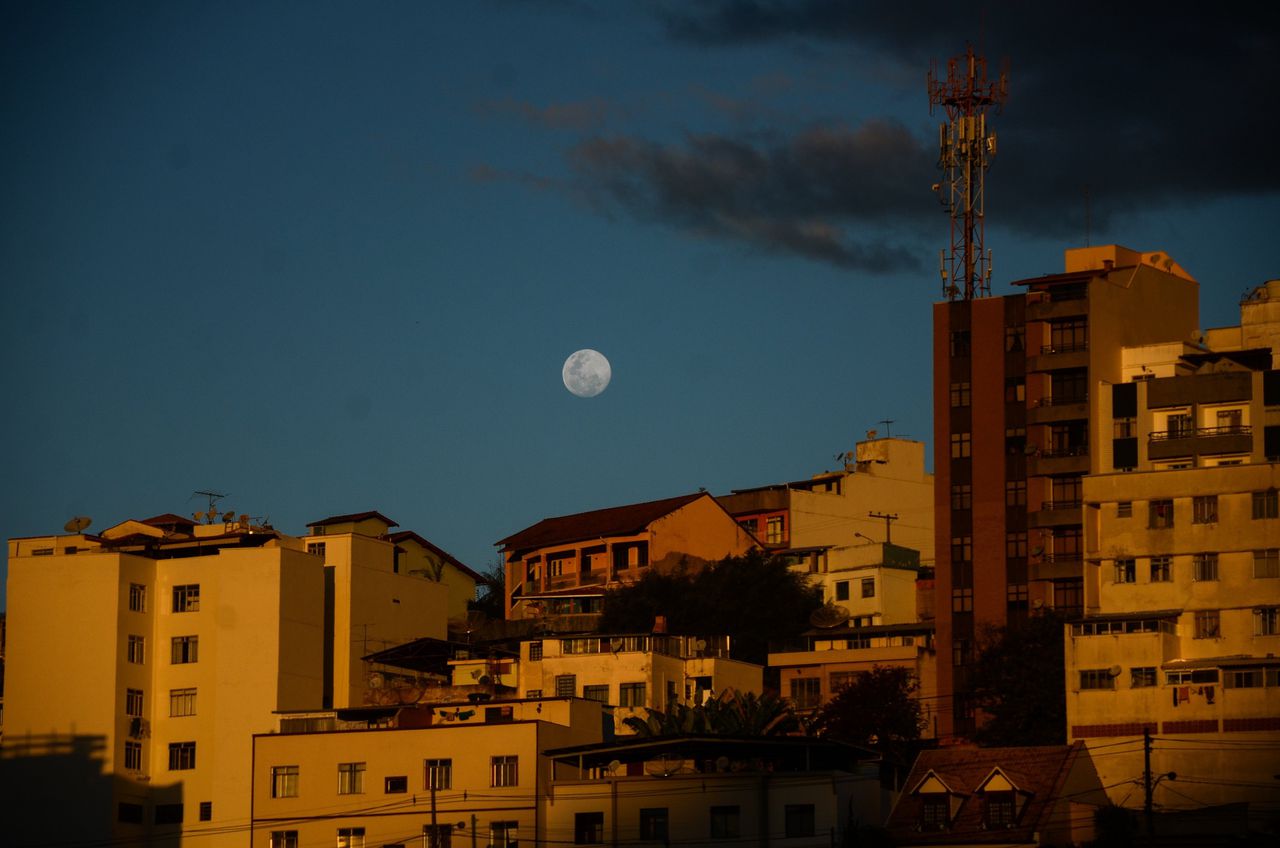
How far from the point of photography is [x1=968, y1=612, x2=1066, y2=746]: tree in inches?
3361

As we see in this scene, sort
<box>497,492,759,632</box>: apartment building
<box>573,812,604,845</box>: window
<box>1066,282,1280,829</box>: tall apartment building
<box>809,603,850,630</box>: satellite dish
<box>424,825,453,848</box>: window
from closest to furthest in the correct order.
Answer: <box>573,812,604,845</box>: window < <box>424,825,453,848</box>: window < <box>1066,282,1280,829</box>: tall apartment building < <box>809,603,850,630</box>: satellite dish < <box>497,492,759,632</box>: apartment building

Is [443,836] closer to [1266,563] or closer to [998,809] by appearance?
[998,809]

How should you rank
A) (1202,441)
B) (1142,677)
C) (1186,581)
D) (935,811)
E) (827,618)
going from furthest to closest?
1. (827,618)
2. (1202,441)
3. (1186,581)
4. (1142,677)
5. (935,811)

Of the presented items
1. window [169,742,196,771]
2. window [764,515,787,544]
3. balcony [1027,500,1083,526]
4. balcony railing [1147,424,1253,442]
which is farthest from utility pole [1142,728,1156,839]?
window [764,515,787,544]

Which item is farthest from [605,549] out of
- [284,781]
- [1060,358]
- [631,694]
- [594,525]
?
[284,781]

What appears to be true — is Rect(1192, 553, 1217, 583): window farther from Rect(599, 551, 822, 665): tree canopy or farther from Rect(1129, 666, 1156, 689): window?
Rect(599, 551, 822, 665): tree canopy

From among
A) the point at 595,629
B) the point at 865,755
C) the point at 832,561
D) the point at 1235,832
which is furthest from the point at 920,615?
the point at 1235,832

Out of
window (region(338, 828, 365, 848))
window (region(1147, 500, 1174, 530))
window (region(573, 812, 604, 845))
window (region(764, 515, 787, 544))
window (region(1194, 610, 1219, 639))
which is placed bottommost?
window (region(338, 828, 365, 848))

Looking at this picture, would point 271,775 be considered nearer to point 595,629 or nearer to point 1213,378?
point 595,629

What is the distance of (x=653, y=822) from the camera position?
72812 mm

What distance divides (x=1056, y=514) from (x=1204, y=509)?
10.0 m

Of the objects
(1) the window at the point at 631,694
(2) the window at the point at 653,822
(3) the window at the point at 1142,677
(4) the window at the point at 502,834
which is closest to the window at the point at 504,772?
(4) the window at the point at 502,834

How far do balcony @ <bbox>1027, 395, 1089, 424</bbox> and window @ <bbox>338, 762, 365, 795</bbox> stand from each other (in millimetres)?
35190

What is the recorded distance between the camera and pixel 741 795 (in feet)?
237
